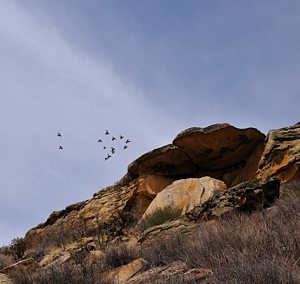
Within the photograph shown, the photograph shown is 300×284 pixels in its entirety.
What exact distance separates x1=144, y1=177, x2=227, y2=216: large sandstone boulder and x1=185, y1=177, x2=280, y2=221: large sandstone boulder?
17.4 feet

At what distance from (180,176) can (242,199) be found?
434 inches

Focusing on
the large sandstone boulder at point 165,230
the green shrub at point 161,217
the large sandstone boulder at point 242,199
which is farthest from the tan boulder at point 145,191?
the large sandstone boulder at point 165,230

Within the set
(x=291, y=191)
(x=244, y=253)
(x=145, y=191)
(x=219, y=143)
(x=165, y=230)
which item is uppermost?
(x=219, y=143)

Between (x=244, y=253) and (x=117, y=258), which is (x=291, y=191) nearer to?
(x=117, y=258)

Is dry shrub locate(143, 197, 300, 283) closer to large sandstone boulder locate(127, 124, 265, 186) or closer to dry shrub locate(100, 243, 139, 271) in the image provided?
dry shrub locate(100, 243, 139, 271)

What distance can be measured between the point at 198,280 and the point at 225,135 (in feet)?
43.8

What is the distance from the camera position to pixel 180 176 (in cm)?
1973

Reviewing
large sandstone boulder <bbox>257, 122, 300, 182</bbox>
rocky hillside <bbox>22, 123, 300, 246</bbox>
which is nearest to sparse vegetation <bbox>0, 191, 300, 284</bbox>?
large sandstone boulder <bbox>257, 122, 300, 182</bbox>

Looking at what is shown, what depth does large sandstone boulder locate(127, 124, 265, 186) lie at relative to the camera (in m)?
16.8

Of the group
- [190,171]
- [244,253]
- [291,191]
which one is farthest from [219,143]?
[244,253]

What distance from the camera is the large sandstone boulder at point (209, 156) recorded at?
1684 centimetres

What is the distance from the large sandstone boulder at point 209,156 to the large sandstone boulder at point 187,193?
7.06 ft

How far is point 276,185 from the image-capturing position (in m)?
9.43

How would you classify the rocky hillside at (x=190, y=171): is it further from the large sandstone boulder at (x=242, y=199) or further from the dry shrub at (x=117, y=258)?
the dry shrub at (x=117, y=258)
